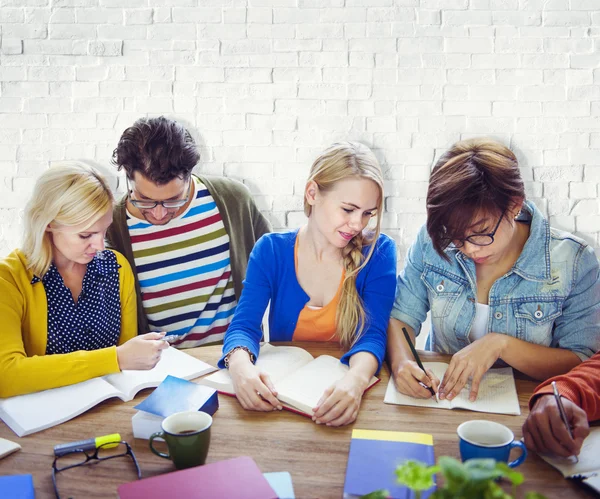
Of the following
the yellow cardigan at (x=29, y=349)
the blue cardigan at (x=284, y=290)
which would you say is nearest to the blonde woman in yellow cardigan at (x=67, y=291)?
the yellow cardigan at (x=29, y=349)

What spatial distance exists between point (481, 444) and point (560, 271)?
0.60m

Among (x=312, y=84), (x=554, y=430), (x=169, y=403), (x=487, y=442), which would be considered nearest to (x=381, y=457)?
(x=487, y=442)

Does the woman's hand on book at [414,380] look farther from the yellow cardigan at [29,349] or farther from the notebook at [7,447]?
the notebook at [7,447]

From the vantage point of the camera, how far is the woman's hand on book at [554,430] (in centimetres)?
101

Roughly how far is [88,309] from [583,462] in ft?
3.86

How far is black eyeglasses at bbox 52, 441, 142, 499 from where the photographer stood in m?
1.03

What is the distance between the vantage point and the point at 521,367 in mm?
1355

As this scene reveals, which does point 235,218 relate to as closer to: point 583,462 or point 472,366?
point 472,366

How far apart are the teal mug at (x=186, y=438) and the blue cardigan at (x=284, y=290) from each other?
0.46 m

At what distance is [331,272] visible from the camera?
5.32 feet

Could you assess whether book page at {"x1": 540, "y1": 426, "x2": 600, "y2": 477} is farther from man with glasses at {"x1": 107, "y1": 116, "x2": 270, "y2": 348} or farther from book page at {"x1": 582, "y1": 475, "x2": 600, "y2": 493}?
man with glasses at {"x1": 107, "y1": 116, "x2": 270, "y2": 348}

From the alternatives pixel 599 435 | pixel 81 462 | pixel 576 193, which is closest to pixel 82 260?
pixel 81 462

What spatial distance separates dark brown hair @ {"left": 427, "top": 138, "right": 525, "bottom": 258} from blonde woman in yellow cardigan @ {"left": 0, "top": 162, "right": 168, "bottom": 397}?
0.69 meters

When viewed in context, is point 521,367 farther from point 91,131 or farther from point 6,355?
point 91,131
